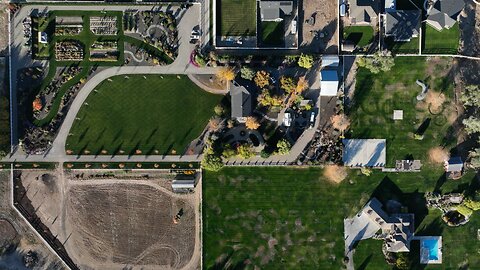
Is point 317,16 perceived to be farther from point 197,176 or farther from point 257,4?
point 197,176

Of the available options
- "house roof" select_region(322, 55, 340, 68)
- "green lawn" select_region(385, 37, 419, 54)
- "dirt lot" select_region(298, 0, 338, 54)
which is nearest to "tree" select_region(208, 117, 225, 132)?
"dirt lot" select_region(298, 0, 338, 54)

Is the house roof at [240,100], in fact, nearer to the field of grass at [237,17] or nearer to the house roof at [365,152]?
the field of grass at [237,17]

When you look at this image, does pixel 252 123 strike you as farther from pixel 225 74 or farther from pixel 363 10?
pixel 363 10

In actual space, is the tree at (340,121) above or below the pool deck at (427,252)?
above

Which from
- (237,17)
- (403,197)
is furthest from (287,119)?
(403,197)

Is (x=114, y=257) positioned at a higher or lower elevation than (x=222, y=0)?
lower

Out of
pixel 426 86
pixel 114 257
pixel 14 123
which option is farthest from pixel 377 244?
pixel 14 123

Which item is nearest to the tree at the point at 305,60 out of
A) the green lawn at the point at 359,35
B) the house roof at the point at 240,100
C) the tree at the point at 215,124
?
the green lawn at the point at 359,35
